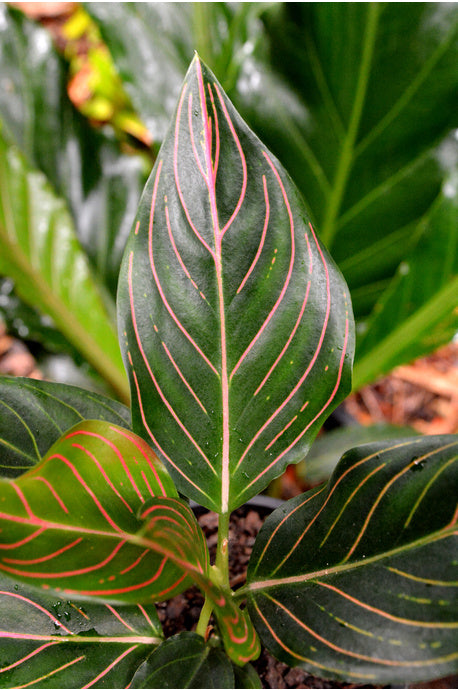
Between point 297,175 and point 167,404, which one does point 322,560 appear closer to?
point 167,404

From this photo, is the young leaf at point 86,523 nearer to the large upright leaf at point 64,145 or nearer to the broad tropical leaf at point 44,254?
the broad tropical leaf at point 44,254

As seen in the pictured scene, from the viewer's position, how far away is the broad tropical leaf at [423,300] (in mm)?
609

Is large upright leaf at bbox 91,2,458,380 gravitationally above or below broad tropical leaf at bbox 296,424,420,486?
above

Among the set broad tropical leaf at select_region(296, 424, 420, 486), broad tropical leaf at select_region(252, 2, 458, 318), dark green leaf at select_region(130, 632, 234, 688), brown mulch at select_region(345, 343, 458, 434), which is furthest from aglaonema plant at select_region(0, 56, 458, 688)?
brown mulch at select_region(345, 343, 458, 434)

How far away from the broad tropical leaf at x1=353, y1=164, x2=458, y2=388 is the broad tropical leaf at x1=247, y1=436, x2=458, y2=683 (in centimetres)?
34

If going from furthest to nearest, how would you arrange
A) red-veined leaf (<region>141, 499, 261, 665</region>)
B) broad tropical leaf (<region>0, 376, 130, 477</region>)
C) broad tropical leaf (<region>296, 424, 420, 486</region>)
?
1. broad tropical leaf (<region>296, 424, 420, 486</region>)
2. broad tropical leaf (<region>0, 376, 130, 477</region>)
3. red-veined leaf (<region>141, 499, 261, 665</region>)

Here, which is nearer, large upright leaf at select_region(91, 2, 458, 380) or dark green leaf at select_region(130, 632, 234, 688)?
dark green leaf at select_region(130, 632, 234, 688)

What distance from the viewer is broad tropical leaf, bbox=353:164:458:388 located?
61cm

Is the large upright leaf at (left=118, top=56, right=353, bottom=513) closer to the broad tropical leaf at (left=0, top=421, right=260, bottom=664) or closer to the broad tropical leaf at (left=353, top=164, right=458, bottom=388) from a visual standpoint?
the broad tropical leaf at (left=0, top=421, right=260, bottom=664)

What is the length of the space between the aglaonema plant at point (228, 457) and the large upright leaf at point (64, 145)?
441 mm

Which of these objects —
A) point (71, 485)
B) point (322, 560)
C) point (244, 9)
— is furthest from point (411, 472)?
point (244, 9)

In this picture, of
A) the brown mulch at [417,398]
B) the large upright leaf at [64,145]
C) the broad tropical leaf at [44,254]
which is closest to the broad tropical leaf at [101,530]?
the broad tropical leaf at [44,254]

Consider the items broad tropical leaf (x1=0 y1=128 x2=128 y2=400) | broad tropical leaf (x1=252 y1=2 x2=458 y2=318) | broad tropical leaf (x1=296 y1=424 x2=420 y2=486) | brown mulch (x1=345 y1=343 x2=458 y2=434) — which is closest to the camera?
broad tropical leaf (x1=252 y1=2 x2=458 y2=318)

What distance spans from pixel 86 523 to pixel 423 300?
50 centimetres
